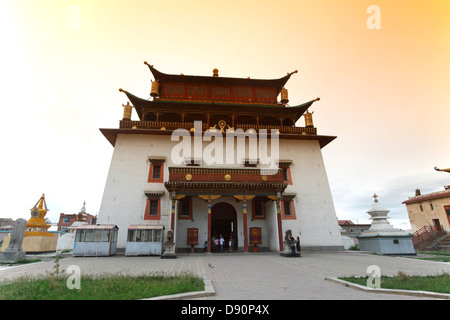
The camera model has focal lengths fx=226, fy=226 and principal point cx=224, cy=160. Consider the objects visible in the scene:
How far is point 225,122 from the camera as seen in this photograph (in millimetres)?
24156

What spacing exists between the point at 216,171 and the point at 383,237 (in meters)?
14.7

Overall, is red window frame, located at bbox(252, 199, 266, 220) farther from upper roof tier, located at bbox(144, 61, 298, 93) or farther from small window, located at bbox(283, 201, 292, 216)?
upper roof tier, located at bbox(144, 61, 298, 93)

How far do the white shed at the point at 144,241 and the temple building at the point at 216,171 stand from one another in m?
0.62

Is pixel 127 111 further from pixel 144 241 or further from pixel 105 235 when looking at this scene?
pixel 144 241

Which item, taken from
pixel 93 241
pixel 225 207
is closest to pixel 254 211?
pixel 225 207

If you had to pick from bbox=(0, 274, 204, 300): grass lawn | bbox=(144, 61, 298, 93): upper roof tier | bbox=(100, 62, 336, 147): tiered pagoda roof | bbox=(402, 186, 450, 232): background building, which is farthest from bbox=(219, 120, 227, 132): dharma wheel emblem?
bbox=(402, 186, 450, 232): background building

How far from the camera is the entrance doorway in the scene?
21244mm

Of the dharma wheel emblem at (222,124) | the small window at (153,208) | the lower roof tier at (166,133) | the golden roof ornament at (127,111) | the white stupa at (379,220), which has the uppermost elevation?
the golden roof ornament at (127,111)

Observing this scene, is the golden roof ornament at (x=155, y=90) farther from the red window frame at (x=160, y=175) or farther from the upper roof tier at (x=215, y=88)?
the red window frame at (x=160, y=175)

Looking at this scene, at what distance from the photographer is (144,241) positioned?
56.2 ft

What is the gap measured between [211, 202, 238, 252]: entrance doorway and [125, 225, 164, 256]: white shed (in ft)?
18.5

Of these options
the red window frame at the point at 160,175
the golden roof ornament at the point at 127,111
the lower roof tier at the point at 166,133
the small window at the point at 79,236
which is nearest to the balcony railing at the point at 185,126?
the lower roof tier at the point at 166,133

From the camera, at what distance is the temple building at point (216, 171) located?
18.8m
